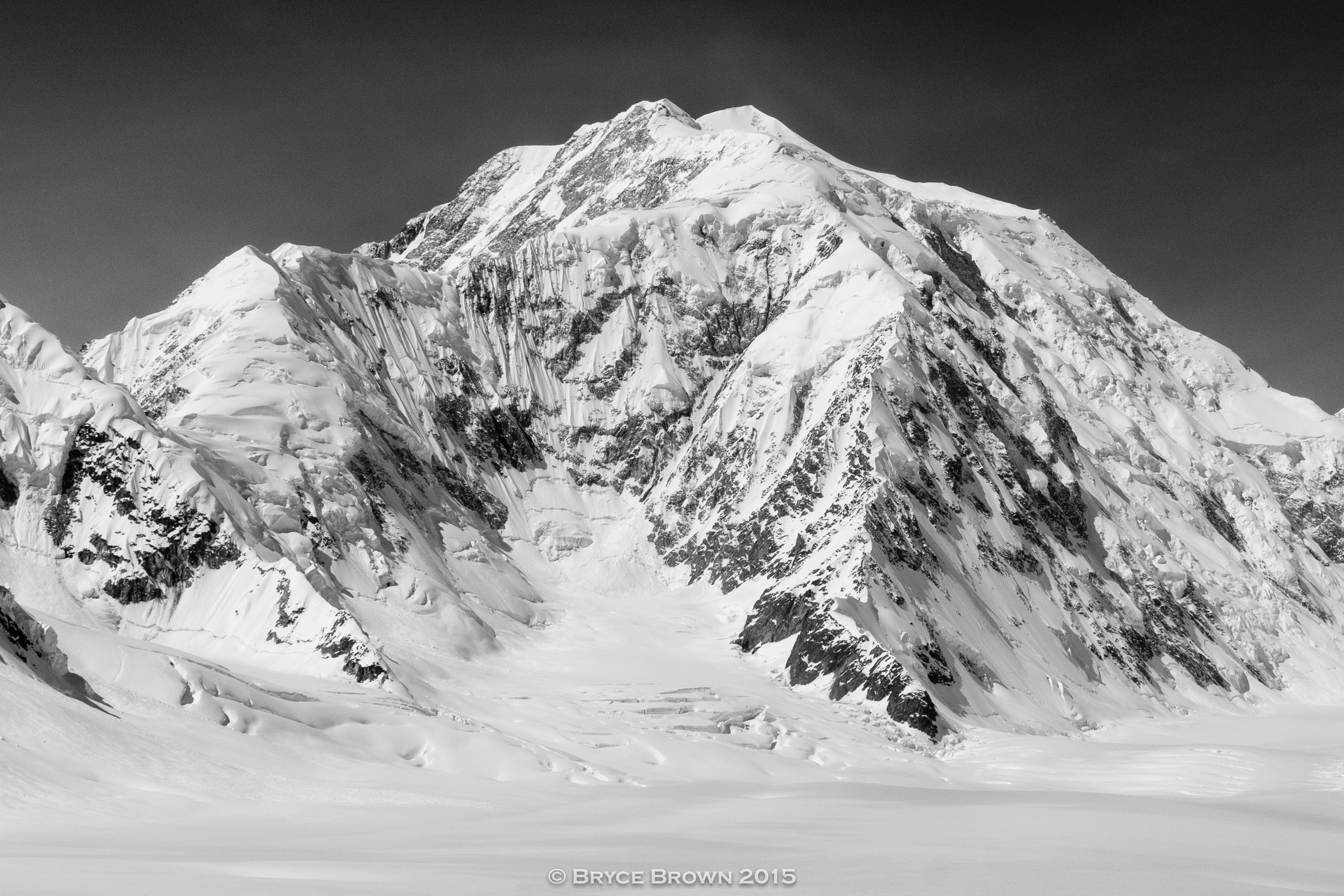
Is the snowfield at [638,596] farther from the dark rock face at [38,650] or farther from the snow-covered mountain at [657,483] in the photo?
the snow-covered mountain at [657,483]

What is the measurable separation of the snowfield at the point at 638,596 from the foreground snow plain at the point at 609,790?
360mm

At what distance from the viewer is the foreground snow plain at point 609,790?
86.4ft

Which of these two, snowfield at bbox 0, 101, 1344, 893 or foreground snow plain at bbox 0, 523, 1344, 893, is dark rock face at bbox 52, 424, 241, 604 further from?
foreground snow plain at bbox 0, 523, 1344, 893

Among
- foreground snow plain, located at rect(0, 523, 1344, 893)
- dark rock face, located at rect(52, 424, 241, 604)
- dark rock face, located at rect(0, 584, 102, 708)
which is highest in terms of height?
dark rock face, located at rect(52, 424, 241, 604)

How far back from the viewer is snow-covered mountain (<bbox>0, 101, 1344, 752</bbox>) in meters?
105

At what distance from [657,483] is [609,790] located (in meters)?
102

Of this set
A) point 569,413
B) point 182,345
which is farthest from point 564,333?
point 182,345

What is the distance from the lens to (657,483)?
16612cm

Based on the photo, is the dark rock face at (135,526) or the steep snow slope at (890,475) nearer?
the dark rock face at (135,526)

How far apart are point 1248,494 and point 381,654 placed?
6184 inches

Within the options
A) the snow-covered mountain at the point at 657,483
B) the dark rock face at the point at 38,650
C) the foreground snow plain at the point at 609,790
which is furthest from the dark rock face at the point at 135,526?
the dark rock face at the point at 38,650

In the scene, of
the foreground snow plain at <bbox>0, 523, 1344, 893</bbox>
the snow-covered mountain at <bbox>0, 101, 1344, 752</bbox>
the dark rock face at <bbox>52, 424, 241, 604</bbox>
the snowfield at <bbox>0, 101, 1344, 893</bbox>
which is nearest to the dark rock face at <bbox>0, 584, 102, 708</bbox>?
the snowfield at <bbox>0, 101, 1344, 893</bbox>

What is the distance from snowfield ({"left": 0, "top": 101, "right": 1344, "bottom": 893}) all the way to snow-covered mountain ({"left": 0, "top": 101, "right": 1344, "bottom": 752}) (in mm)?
601

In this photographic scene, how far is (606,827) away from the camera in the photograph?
38.4m
